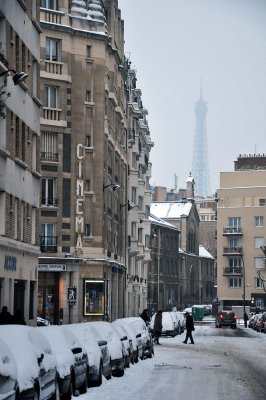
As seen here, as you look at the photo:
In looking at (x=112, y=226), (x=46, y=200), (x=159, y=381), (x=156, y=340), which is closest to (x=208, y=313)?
(x=112, y=226)

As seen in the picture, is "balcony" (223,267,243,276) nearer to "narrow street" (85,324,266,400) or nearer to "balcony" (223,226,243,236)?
"balcony" (223,226,243,236)

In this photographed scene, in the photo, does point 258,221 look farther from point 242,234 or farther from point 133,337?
point 133,337

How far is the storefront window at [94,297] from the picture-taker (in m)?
61.4

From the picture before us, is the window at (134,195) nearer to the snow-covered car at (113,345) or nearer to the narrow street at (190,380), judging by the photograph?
the narrow street at (190,380)

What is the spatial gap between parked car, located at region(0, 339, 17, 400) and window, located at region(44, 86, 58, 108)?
158 ft

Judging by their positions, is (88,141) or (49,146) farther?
(88,141)

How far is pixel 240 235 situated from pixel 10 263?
317 ft

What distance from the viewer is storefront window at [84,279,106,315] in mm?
61375

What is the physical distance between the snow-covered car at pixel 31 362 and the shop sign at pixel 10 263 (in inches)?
748

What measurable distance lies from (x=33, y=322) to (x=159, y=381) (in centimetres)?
1909

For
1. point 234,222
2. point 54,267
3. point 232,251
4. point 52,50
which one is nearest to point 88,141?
point 52,50

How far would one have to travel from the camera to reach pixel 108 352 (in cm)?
2358

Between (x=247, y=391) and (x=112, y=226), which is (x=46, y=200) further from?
(x=247, y=391)

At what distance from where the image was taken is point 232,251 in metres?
132
